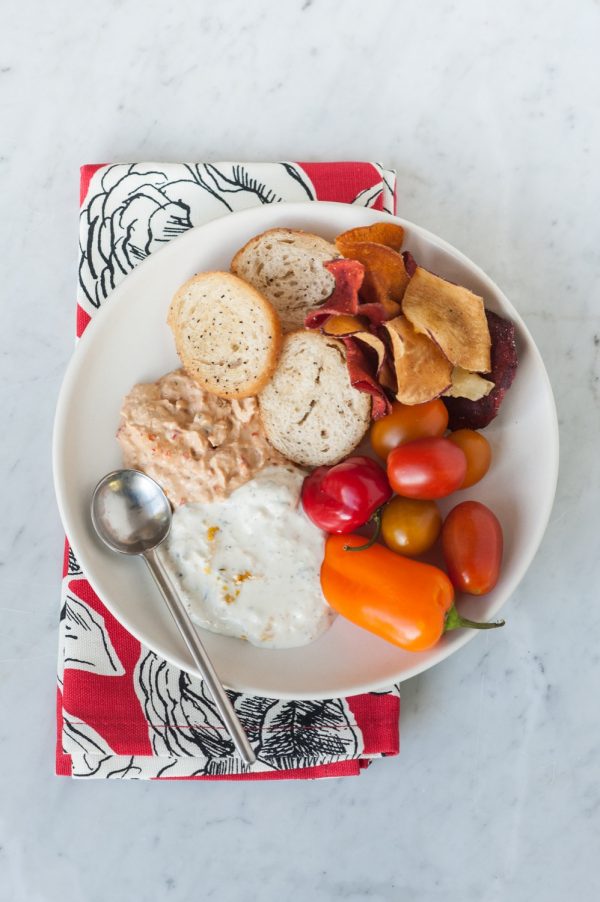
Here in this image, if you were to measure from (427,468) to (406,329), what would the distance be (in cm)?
32

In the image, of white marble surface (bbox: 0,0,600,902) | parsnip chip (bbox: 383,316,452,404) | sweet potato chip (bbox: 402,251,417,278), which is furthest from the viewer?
white marble surface (bbox: 0,0,600,902)

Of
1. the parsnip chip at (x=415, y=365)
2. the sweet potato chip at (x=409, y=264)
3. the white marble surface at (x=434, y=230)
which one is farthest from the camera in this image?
the white marble surface at (x=434, y=230)

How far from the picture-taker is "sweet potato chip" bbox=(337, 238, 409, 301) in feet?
6.38

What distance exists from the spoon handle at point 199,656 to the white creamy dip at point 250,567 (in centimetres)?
4

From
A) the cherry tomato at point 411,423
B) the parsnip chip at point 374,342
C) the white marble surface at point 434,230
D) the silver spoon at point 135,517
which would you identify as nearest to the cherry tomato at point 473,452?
the cherry tomato at point 411,423

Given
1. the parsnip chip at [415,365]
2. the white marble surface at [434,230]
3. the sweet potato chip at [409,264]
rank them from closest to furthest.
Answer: the parsnip chip at [415,365] < the sweet potato chip at [409,264] < the white marble surface at [434,230]

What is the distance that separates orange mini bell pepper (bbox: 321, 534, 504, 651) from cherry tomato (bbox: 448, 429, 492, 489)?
0.25 meters

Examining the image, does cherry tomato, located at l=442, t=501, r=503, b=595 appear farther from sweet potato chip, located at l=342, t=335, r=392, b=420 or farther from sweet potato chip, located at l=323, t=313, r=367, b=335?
sweet potato chip, located at l=323, t=313, r=367, b=335

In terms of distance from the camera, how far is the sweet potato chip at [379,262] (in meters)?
1.95

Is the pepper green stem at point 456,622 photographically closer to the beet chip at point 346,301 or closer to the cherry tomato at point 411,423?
the cherry tomato at point 411,423

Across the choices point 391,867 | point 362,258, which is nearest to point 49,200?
point 362,258

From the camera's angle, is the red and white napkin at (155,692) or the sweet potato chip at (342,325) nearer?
the sweet potato chip at (342,325)

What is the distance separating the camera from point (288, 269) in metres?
2.08

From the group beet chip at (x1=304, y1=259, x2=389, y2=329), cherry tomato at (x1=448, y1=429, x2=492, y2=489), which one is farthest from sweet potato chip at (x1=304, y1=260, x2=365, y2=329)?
cherry tomato at (x1=448, y1=429, x2=492, y2=489)
